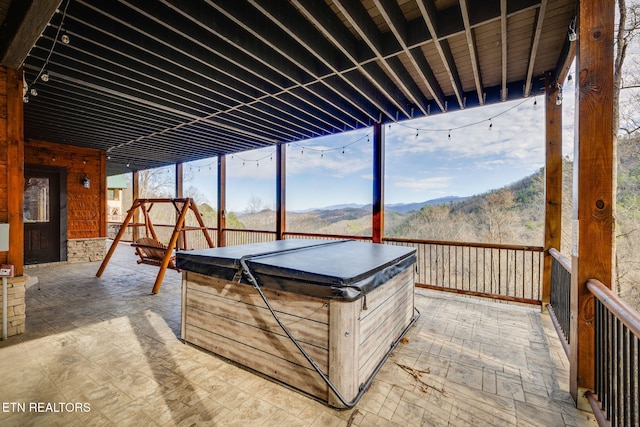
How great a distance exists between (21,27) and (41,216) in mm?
6572

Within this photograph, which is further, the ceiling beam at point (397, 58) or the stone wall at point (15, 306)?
the stone wall at point (15, 306)

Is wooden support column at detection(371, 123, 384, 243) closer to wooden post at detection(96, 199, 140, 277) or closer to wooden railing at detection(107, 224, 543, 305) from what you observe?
wooden railing at detection(107, 224, 543, 305)

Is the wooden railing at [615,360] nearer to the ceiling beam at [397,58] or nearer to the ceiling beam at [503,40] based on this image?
the ceiling beam at [503,40]

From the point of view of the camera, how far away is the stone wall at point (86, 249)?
7.18m

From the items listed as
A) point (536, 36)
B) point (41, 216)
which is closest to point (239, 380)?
point (536, 36)

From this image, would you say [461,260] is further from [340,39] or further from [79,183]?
[79,183]

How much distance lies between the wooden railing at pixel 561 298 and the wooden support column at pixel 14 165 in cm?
582

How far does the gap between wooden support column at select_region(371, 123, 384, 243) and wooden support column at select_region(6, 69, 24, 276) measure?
4.99m

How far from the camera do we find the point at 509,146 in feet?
54.0

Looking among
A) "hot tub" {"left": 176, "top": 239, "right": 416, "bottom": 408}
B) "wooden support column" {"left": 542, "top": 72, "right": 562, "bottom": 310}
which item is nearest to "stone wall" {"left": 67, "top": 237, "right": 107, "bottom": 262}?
"hot tub" {"left": 176, "top": 239, "right": 416, "bottom": 408}

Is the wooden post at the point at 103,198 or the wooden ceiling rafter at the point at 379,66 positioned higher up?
the wooden ceiling rafter at the point at 379,66

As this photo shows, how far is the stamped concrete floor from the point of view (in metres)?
1.79

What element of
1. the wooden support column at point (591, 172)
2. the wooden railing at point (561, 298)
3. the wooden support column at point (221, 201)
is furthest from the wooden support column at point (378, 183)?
the wooden support column at point (221, 201)

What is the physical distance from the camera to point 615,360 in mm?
1559
